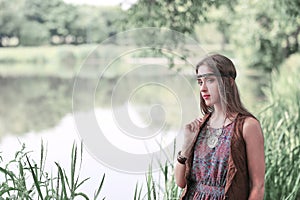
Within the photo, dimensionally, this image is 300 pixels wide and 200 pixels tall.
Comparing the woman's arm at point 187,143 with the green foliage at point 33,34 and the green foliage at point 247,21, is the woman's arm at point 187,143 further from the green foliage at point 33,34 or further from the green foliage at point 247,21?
the green foliage at point 33,34

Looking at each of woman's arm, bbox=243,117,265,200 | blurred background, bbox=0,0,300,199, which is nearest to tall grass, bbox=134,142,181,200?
blurred background, bbox=0,0,300,199

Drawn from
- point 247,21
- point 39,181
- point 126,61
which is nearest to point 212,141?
point 39,181

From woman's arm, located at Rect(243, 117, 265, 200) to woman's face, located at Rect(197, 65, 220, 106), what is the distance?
0.13 metres

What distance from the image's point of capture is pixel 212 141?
1705mm

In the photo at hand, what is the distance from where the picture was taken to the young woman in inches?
64.6

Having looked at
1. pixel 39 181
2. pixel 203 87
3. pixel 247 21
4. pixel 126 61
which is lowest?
pixel 39 181

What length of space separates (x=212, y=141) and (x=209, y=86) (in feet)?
0.59

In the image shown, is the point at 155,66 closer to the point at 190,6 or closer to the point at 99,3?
the point at 190,6

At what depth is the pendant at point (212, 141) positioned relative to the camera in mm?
1696

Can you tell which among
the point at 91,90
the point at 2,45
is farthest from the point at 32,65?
the point at 91,90

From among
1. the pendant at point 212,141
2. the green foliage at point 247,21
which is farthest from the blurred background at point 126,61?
the pendant at point 212,141

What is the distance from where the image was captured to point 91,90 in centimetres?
210

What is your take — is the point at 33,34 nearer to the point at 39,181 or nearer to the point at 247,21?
the point at 247,21

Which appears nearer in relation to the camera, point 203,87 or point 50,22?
point 203,87
